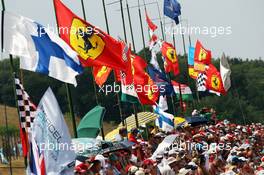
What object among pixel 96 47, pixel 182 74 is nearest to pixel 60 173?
pixel 96 47

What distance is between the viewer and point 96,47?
1811 centimetres

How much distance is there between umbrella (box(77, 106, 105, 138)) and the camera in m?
19.0

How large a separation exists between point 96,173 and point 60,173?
1.76m

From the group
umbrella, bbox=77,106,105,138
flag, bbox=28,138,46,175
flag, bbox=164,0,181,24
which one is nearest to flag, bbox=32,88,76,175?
flag, bbox=28,138,46,175

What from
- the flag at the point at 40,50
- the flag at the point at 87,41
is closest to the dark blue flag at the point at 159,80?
the flag at the point at 87,41

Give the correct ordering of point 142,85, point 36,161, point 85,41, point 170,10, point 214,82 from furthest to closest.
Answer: point 214,82, point 170,10, point 142,85, point 85,41, point 36,161

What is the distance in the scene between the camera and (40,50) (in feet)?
48.0

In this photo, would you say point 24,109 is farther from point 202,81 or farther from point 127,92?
point 202,81

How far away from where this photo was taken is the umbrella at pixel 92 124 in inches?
749

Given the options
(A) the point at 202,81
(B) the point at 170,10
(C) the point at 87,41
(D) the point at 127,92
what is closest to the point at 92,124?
(C) the point at 87,41

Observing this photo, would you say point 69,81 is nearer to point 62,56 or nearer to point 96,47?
point 62,56

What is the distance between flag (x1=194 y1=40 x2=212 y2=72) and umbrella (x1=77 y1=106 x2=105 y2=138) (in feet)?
66.6

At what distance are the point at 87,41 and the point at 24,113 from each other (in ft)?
16.0

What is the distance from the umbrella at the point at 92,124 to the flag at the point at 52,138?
7727mm
